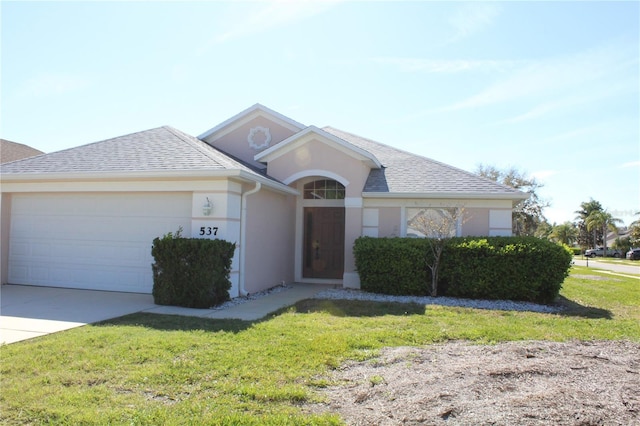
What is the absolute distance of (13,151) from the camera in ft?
59.7

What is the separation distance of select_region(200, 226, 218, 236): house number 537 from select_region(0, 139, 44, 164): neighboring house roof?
11.7m

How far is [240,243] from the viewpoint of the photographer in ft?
34.6

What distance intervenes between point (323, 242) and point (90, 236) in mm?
6647

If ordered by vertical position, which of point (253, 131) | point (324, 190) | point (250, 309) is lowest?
point (250, 309)

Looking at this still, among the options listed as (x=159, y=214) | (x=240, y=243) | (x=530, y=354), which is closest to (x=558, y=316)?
(x=530, y=354)

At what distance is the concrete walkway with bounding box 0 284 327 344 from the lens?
7055 mm

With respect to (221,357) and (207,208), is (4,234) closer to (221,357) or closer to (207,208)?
(207,208)

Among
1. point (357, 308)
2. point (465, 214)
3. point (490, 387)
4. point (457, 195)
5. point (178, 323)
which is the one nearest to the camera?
point (490, 387)

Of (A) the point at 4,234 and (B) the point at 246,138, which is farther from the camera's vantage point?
(B) the point at 246,138

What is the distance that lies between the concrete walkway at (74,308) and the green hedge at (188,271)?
0.25 m

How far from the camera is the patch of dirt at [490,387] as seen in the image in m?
3.74

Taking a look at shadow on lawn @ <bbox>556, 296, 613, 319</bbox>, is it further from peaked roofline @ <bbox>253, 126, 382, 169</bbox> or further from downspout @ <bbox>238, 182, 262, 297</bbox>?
downspout @ <bbox>238, 182, 262, 297</bbox>

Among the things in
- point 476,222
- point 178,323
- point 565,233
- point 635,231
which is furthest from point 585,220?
point 178,323

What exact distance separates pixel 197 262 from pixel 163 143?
482 cm
